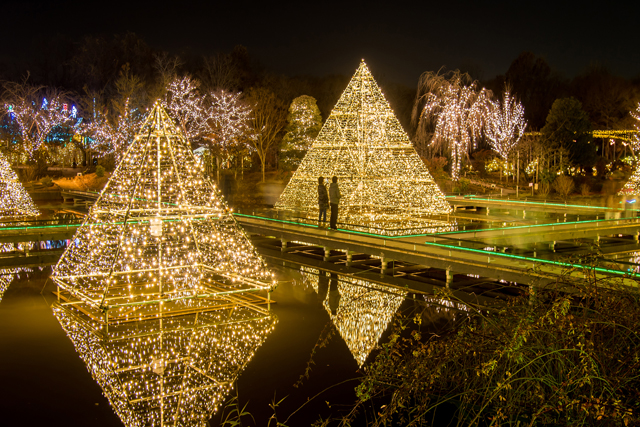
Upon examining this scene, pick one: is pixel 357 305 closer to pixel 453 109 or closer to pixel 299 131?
pixel 453 109

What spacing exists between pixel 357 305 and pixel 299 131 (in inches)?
1040

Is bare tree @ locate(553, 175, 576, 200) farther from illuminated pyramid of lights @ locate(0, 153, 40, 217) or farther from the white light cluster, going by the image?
illuminated pyramid of lights @ locate(0, 153, 40, 217)

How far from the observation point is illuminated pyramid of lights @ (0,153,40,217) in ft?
52.1

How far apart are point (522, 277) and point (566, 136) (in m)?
27.4

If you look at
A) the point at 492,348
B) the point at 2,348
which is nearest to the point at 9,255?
the point at 2,348

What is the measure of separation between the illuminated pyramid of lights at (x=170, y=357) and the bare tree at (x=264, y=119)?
1105 inches

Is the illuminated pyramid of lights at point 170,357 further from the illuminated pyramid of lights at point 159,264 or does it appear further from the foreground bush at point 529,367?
the foreground bush at point 529,367

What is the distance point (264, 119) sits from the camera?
36812 millimetres

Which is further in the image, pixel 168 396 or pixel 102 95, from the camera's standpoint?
pixel 102 95

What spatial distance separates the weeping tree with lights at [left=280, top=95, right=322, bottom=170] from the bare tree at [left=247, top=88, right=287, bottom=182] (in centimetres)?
208

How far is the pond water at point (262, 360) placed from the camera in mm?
4516

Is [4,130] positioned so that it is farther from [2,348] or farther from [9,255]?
[2,348]

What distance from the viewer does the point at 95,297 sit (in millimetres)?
8023

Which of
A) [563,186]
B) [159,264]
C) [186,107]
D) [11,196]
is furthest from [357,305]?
[186,107]
